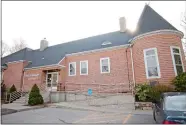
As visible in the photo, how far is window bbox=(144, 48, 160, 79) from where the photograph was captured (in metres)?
13.2

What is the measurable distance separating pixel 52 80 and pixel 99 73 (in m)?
7.00

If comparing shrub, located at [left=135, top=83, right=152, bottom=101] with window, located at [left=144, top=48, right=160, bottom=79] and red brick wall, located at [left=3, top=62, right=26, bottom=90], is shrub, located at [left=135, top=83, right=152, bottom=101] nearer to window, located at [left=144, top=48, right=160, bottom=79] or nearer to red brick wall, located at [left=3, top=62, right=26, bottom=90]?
window, located at [left=144, top=48, right=160, bottom=79]

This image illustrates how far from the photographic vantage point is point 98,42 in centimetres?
2058

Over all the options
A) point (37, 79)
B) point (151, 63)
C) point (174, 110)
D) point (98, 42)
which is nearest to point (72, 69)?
point (98, 42)

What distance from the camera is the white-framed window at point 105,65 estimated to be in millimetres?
17414

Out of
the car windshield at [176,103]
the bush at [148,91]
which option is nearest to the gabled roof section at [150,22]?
the bush at [148,91]

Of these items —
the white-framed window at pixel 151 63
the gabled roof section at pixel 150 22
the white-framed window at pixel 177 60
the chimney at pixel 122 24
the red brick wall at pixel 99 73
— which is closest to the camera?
the white-framed window at pixel 177 60

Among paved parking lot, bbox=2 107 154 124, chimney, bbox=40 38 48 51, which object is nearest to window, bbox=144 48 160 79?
paved parking lot, bbox=2 107 154 124

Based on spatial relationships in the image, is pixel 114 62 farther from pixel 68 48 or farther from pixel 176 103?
pixel 176 103

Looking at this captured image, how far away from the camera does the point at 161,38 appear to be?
13367 mm

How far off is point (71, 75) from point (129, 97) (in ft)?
29.0

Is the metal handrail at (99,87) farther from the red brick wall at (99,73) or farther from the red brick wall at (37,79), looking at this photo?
the red brick wall at (37,79)

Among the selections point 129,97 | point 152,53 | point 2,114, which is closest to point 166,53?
point 152,53

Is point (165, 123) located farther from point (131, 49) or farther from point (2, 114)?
point (131, 49)
